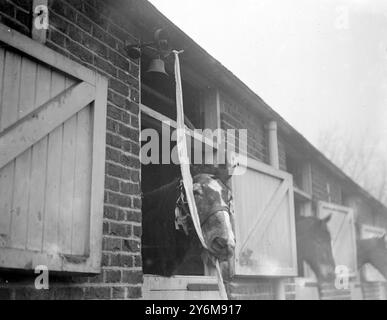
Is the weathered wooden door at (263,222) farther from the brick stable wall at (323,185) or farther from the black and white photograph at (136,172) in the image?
the brick stable wall at (323,185)

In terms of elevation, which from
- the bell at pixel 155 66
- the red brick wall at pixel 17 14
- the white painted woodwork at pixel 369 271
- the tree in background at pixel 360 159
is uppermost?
the tree in background at pixel 360 159

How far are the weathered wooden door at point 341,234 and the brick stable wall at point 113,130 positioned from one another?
5802 millimetres

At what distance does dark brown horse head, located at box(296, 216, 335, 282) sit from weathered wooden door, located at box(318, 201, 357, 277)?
0.52 meters

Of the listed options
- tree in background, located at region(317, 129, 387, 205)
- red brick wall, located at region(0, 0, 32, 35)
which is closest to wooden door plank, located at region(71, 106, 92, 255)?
red brick wall, located at region(0, 0, 32, 35)

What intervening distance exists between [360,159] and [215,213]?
2519 cm

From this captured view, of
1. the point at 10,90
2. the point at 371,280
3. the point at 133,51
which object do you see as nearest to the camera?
the point at 10,90

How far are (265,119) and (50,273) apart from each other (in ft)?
16.5

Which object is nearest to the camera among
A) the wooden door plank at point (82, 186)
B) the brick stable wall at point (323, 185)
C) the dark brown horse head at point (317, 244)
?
the wooden door plank at point (82, 186)

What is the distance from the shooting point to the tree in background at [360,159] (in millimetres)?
28016

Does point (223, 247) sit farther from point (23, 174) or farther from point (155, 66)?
point (23, 174)

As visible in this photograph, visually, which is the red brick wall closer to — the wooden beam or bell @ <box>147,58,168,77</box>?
the wooden beam

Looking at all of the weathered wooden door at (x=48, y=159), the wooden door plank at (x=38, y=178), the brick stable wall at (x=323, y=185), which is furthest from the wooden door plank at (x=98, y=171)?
the brick stable wall at (x=323, y=185)

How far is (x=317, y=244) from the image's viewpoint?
8.82 metres

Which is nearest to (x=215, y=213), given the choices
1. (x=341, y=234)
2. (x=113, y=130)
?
(x=113, y=130)
